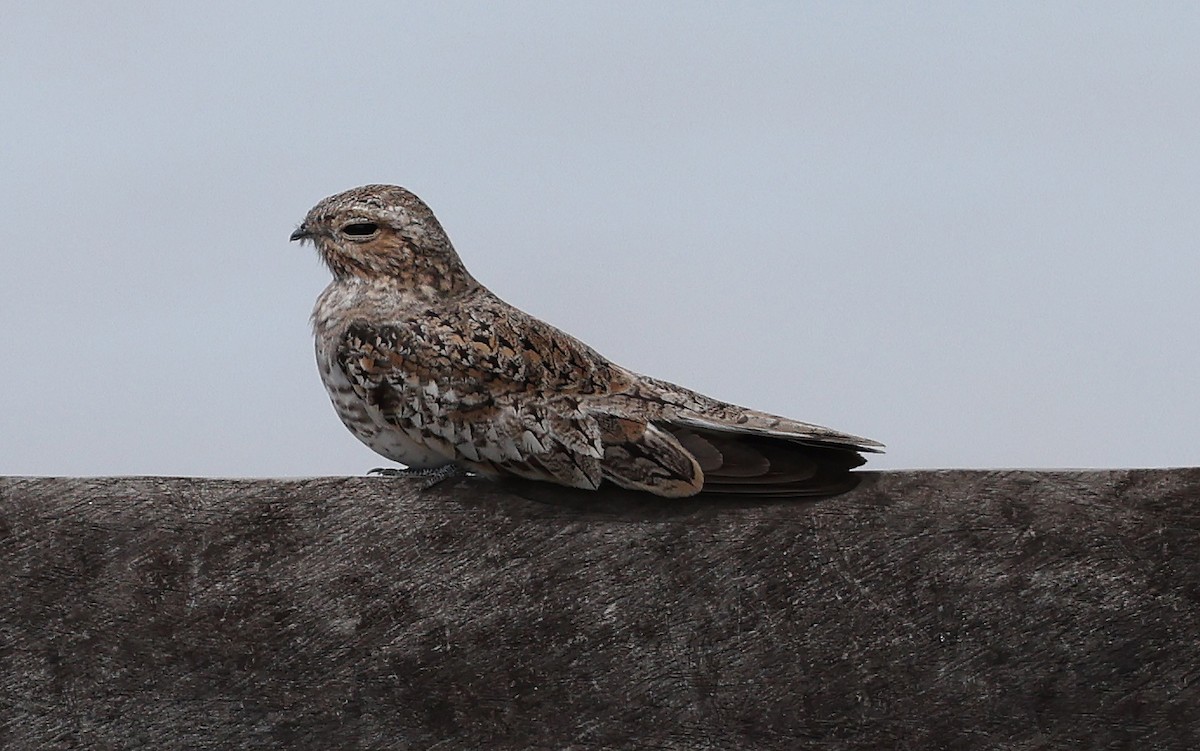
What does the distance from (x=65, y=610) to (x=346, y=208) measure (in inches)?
32.5

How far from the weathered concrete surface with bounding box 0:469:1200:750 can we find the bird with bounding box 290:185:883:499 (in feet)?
0.28

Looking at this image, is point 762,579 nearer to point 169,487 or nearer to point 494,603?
point 494,603

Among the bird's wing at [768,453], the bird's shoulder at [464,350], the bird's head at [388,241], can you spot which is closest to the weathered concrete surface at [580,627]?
the bird's wing at [768,453]

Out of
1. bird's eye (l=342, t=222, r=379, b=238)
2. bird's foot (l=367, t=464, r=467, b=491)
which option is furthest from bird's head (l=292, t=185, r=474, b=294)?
bird's foot (l=367, t=464, r=467, b=491)

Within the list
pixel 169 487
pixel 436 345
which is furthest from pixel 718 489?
pixel 169 487

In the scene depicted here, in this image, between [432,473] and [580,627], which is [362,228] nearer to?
[432,473]

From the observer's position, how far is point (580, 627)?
6.23ft

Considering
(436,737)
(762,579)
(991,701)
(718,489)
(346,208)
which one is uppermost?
(346,208)

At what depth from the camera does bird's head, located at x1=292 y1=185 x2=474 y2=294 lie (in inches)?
83.8

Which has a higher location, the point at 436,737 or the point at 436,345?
the point at 436,345

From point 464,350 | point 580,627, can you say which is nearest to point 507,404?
point 464,350

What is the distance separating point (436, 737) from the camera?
1.88m

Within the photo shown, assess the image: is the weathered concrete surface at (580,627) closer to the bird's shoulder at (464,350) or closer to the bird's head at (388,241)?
the bird's shoulder at (464,350)

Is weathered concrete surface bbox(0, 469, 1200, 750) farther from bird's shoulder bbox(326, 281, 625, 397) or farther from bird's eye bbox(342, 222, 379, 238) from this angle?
bird's eye bbox(342, 222, 379, 238)
